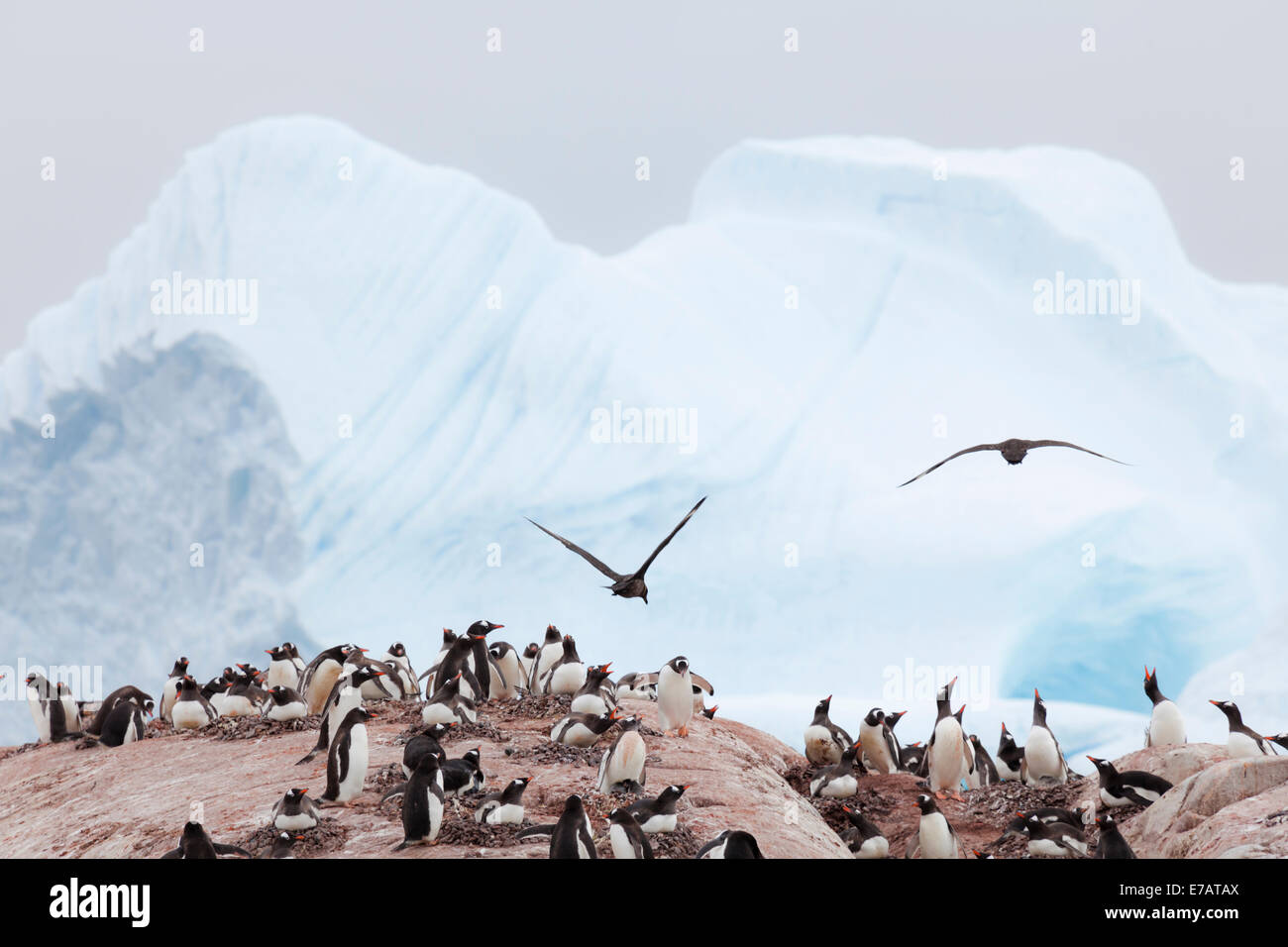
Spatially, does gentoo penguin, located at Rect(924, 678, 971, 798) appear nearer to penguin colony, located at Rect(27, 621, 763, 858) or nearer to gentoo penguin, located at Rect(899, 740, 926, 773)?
gentoo penguin, located at Rect(899, 740, 926, 773)

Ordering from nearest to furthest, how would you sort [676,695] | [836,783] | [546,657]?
[676,695]
[836,783]
[546,657]

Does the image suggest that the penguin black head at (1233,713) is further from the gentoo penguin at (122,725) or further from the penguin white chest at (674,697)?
the gentoo penguin at (122,725)

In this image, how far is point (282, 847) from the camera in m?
5.01

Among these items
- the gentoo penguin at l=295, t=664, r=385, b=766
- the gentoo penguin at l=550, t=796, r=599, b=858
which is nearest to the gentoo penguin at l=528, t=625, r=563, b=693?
the gentoo penguin at l=295, t=664, r=385, b=766

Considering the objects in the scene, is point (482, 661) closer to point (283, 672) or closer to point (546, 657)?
point (546, 657)

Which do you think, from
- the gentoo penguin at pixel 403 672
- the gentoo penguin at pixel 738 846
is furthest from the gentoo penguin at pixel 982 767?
the gentoo penguin at pixel 738 846

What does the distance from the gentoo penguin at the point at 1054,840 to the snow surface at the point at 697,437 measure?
14457 millimetres

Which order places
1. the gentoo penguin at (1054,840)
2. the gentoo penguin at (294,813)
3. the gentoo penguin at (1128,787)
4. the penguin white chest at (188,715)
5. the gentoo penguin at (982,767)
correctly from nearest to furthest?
the gentoo penguin at (294,813), the gentoo penguin at (1054,840), the gentoo penguin at (1128,787), the penguin white chest at (188,715), the gentoo penguin at (982,767)

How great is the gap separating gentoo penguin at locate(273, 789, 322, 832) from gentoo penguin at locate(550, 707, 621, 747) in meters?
2.21

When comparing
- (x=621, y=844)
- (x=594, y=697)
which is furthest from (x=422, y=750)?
(x=594, y=697)

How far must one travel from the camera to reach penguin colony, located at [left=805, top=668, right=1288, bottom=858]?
6.64 meters

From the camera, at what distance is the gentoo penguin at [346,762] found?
5910 millimetres

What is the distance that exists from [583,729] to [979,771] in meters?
3.96

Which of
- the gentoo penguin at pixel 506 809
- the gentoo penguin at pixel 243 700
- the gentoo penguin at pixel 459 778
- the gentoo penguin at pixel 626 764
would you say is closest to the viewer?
the gentoo penguin at pixel 506 809
